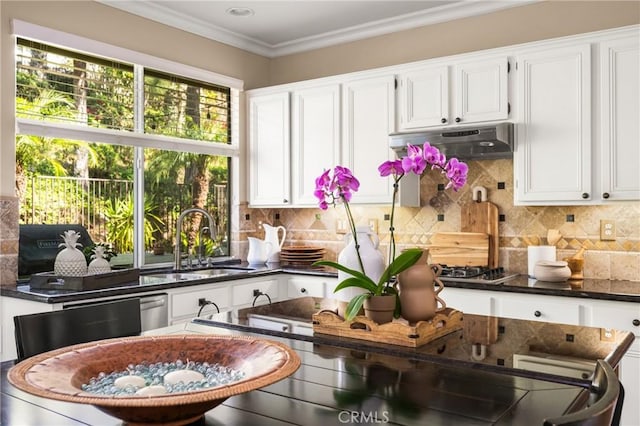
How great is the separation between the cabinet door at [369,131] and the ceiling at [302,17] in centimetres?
56

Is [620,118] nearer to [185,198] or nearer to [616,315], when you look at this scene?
[616,315]

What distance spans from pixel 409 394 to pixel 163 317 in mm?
2274

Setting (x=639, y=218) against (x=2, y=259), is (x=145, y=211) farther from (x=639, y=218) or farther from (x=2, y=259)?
(x=639, y=218)

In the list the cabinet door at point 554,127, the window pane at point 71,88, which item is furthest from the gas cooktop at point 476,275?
the window pane at point 71,88

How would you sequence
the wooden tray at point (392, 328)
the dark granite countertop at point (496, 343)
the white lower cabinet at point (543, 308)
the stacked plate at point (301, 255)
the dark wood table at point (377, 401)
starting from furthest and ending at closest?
the stacked plate at point (301, 255) < the white lower cabinet at point (543, 308) < the wooden tray at point (392, 328) < the dark granite countertop at point (496, 343) < the dark wood table at point (377, 401)

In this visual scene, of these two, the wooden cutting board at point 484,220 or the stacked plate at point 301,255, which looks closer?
the wooden cutting board at point 484,220

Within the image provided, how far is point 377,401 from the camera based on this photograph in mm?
1218

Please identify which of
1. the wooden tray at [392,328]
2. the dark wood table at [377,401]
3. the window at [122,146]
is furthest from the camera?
the window at [122,146]

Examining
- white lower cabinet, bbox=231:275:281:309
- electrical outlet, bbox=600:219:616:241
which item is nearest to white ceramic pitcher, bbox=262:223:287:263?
white lower cabinet, bbox=231:275:281:309

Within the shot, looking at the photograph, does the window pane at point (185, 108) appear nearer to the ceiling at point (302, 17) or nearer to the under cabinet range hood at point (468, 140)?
the ceiling at point (302, 17)

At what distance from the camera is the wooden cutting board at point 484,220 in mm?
3834

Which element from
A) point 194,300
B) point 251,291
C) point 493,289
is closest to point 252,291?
point 251,291

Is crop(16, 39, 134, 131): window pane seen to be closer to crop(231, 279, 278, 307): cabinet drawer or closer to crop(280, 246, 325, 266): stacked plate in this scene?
crop(231, 279, 278, 307): cabinet drawer

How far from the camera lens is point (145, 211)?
4.07m
